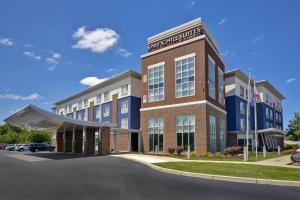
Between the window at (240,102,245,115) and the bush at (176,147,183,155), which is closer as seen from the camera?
the bush at (176,147,183,155)

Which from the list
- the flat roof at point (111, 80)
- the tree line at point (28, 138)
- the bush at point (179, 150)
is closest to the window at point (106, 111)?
the flat roof at point (111, 80)

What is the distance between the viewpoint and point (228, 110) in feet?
150

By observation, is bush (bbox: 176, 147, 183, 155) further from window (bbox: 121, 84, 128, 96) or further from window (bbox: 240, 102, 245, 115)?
window (bbox: 240, 102, 245, 115)

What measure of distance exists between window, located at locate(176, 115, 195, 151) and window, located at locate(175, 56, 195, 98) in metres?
3.05

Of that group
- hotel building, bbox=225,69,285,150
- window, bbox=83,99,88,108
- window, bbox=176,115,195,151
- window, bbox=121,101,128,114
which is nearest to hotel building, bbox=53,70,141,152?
window, bbox=121,101,128,114

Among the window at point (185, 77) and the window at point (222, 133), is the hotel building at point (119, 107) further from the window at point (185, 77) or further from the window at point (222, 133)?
the window at point (222, 133)

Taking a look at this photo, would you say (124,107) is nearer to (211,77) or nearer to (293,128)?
(211,77)

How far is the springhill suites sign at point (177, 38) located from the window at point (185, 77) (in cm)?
349

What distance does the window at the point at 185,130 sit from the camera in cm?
3344

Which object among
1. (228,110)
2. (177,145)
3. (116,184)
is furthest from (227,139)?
(116,184)

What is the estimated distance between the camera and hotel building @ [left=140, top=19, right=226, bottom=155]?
33406 mm

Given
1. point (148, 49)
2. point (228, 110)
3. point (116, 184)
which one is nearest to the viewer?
point (116, 184)

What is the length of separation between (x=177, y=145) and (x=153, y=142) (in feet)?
14.0

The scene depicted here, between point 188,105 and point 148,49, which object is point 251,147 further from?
point 148,49
